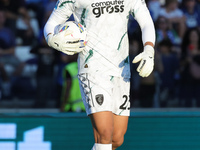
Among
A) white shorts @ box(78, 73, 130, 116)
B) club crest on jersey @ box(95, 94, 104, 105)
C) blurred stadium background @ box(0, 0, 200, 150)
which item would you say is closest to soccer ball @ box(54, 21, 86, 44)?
white shorts @ box(78, 73, 130, 116)

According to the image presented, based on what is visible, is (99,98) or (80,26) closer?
(99,98)

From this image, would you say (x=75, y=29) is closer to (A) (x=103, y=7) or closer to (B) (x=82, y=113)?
(A) (x=103, y=7)

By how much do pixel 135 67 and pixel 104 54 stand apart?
3.83 metres

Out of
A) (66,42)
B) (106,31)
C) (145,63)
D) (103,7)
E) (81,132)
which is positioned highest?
(103,7)

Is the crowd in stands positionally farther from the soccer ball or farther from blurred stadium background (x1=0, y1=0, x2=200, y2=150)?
the soccer ball

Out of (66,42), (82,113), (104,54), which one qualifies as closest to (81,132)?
(82,113)

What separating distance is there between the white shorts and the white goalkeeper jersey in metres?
0.07

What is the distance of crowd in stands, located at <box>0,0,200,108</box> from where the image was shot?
8273 millimetres

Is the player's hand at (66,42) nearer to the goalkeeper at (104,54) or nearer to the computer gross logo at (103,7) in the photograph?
the goalkeeper at (104,54)

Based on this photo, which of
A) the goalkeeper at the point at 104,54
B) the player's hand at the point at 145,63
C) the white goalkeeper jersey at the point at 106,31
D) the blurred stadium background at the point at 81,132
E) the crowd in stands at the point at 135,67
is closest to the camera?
the player's hand at the point at 145,63

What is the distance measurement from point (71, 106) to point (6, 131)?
76.5 inches

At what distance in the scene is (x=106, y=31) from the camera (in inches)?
176

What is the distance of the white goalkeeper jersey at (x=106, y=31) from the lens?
4.44 metres

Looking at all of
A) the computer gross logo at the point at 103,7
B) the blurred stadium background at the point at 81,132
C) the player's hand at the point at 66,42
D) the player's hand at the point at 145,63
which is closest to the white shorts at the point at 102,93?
the player's hand at the point at 66,42
